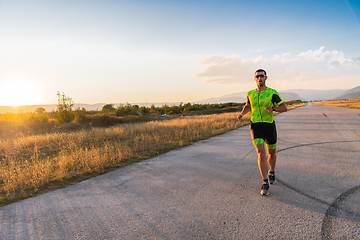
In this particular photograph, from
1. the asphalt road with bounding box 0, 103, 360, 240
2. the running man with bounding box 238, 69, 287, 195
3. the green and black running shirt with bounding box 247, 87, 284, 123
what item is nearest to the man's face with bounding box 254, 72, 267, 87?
the running man with bounding box 238, 69, 287, 195

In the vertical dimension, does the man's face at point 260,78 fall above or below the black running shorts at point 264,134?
above

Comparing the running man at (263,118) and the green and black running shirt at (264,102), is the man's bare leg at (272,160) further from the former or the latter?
the green and black running shirt at (264,102)

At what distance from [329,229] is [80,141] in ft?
34.0

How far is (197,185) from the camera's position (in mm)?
4246

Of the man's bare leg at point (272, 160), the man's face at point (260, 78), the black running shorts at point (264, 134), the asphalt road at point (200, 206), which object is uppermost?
the man's face at point (260, 78)

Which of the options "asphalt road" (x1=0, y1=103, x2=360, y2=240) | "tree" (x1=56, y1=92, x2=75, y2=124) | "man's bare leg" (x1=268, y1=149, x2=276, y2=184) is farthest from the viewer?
"tree" (x1=56, y1=92, x2=75, y2=124)

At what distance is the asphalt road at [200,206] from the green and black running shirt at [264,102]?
1433 millimetres

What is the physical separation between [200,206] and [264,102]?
88.4 inches

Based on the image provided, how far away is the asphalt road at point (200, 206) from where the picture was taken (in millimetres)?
2662

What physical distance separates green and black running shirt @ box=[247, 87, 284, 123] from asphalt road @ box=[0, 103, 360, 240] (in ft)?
4.70

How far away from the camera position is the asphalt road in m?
2.66

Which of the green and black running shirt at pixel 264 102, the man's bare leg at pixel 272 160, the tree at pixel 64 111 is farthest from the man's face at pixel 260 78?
the tree at pixel 64 111

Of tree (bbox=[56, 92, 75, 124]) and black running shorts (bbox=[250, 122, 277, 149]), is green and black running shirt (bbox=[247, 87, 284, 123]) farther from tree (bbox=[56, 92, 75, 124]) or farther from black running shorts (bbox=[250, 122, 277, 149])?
tree (bbox=[56, 92, 75, 124])

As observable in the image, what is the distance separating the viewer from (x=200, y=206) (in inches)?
131
